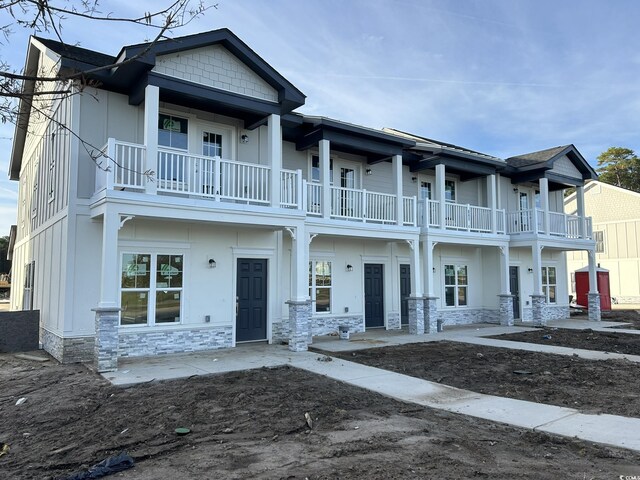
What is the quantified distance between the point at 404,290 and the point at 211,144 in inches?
332

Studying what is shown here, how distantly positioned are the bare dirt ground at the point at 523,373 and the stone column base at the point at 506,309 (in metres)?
5.83

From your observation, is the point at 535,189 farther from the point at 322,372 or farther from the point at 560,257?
the point at 322,372

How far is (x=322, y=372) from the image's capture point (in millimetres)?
8547

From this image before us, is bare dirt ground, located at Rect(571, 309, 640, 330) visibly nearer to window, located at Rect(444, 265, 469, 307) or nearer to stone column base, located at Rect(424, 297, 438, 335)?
window, located at Rect(444, 265, 469, 307)

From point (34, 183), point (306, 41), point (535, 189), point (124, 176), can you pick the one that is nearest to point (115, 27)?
point (124, 176)

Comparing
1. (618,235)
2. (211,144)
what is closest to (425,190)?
(211,144)

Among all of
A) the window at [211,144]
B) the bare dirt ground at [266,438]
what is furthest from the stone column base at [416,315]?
Result: the window at [211,144]

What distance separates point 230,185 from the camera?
11.2 meters

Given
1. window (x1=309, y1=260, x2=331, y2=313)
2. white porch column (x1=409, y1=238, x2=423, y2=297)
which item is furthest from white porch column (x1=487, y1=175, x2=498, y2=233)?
window (x1=309, y1=260, x2=331, y2=313)

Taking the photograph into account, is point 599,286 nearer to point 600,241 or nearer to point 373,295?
point 600,241

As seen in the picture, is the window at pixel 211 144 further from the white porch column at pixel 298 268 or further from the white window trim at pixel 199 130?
the white porch column at pixel 298 268

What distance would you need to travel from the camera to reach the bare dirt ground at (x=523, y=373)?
22.4ft

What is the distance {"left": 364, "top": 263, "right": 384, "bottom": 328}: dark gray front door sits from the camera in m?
14.9

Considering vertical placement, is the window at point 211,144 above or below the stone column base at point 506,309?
above
